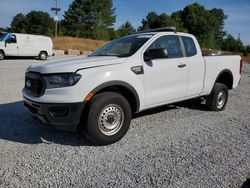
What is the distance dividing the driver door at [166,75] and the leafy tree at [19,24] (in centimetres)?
6716

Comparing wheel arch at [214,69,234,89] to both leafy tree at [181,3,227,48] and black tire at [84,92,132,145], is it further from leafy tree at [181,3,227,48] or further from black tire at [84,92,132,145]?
leafy tree at [181,3,227,48]

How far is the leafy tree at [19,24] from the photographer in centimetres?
7031

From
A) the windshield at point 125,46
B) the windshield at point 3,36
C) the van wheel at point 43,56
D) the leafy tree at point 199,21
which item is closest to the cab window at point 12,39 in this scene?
the windshield at point 3,36

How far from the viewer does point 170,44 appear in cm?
526

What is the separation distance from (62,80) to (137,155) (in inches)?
60.2

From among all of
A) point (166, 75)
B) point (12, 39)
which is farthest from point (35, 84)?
point (12, 39)

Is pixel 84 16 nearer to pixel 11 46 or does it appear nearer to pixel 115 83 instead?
pixel 11 46

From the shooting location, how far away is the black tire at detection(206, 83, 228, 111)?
620 centimetres

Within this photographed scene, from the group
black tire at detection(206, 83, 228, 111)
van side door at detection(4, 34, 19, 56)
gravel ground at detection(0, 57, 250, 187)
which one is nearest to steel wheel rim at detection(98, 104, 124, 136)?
gravel ground at detection(0, 57, 250, 187)

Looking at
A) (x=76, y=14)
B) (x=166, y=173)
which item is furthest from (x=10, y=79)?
(x=76, y=14)

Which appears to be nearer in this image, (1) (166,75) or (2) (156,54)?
(2) (156,54)

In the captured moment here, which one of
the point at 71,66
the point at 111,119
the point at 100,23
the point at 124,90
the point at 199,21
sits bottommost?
the point at 111,119

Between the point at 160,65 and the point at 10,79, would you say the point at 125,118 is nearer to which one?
the point at 160,65

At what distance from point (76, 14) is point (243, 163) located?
6470 cm
